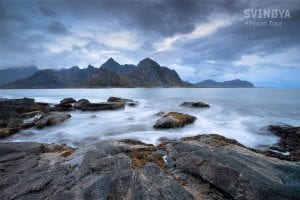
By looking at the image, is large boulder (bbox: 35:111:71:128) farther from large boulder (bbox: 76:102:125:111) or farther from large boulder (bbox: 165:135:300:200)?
large boulder (bbox: 165:135:300:200)

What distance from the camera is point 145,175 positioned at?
22.3 ft

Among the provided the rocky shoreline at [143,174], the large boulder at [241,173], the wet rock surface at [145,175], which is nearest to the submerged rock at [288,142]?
the rocky shoreline at [143,174]

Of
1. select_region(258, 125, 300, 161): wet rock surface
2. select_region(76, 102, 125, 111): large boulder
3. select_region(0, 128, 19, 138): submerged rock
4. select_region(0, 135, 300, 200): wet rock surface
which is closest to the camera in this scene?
select_region(0, 135, 300, 200): wet rock surface

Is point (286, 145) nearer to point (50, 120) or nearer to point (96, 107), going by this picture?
point (50, 120)

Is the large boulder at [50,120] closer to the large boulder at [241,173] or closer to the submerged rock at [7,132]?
the submerged rock at [7,132]

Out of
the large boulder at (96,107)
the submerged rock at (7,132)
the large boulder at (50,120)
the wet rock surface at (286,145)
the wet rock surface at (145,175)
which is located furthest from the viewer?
the large boulder at (96,107)

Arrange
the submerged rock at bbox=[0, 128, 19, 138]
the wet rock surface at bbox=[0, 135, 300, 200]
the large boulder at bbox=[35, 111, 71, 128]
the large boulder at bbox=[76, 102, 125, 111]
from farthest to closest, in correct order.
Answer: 1. the large boulder at bbox=[76, 102, 125, 111]
2. the large boulder at bbox=[35, 111, 71, 128]
3. the submerged rock at bbox=[0, 128, 19, 138]
4. the wet rock surface at bbox=[0, 135, 300, 200]

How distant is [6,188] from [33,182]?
82 cm

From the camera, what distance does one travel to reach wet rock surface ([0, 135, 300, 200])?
597 centimetres

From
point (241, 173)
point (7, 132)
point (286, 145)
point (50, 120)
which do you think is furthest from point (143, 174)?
point (50, 120)

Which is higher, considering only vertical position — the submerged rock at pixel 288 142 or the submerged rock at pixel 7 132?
the submerged rock at pixel 7 132

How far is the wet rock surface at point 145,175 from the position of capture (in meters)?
5.97

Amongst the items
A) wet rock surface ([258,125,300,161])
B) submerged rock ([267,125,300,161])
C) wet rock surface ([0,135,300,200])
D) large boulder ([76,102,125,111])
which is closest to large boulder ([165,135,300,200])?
wet rock surface ([0,135,300,200])

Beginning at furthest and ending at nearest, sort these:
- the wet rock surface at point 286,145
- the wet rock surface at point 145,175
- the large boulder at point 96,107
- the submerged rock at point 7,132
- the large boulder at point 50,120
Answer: the large boulder at point 96,107 → the large boulder at point 50,120 → the submerged rock at point 7,132 → the wet rock surface at point 286,145 → the wet rock surface at point 145,175
